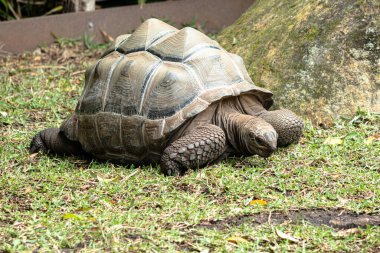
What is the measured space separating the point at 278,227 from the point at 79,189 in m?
1.45

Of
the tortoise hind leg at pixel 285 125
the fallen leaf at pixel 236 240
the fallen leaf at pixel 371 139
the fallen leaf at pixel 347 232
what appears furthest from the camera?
the fallen leaf at pixel 371 139

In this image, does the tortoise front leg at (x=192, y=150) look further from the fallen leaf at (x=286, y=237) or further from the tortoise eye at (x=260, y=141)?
the fallen leaf at (x=286, y=237)

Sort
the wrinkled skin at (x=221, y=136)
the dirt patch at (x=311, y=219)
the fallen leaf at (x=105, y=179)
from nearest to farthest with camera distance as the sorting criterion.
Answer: the dirt patch at (x=311, y=219) → the fallen leaf at (x=105, y=179) → the wrinkled skin at (x=221, y=136)

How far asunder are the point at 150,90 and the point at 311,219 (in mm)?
1583

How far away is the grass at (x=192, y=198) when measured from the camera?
3.79m

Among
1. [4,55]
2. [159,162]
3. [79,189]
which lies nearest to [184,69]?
[159,162]

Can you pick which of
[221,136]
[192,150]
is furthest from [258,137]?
[192,150]

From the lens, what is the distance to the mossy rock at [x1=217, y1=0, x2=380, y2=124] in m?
Result: 6.17

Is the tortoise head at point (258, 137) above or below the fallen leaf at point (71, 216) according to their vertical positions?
above

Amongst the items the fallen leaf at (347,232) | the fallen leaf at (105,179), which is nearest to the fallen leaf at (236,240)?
the fallen leaf at (347,232)

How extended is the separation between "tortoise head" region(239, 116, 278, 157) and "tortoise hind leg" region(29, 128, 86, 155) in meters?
1.37

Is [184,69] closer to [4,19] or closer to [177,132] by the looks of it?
[177,132]

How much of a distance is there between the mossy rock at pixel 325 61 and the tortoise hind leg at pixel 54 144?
1.82 m

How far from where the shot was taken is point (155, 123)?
5.04 metres
